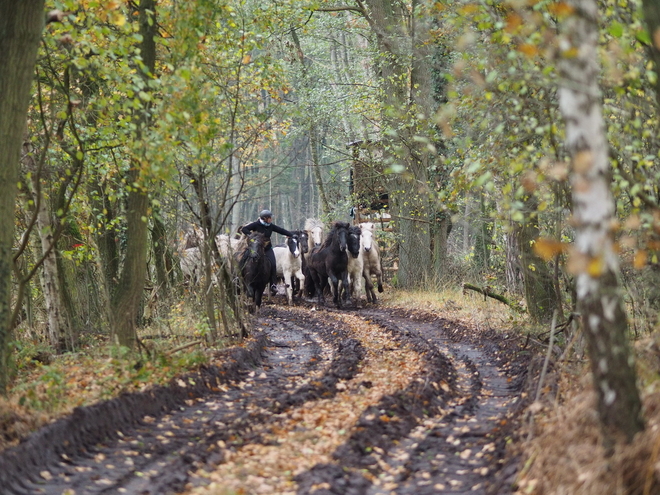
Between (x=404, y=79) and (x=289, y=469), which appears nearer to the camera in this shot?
(x=289, y=469)

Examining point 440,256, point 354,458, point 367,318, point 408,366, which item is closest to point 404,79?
point 440,256

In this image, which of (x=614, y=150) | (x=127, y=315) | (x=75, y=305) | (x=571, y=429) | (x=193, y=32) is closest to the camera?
(x=571, y=429)

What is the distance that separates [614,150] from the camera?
289 inches

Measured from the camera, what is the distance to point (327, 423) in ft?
25.4

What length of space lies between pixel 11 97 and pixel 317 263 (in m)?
15.5

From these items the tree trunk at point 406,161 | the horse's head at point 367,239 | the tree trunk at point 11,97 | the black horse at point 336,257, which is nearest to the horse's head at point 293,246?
the black horse at point 336,257

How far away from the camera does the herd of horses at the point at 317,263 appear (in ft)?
67.6

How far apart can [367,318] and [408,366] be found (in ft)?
23.1

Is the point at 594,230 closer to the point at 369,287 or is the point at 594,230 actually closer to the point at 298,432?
the point at 298,432

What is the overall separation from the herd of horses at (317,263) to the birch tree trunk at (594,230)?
14314 millimetres

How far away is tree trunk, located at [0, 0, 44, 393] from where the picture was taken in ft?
25.9

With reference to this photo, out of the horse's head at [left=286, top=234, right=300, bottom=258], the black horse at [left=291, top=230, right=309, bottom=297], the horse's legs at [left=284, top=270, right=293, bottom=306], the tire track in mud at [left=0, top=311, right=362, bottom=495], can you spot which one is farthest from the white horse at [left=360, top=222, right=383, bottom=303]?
the tire track in mud at [left=0, top=311, right=362, bottom=495]

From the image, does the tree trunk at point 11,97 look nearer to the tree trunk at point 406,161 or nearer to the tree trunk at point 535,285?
the tree trunk at point 535,285

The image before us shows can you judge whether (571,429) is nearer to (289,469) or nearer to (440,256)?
(289,469)
